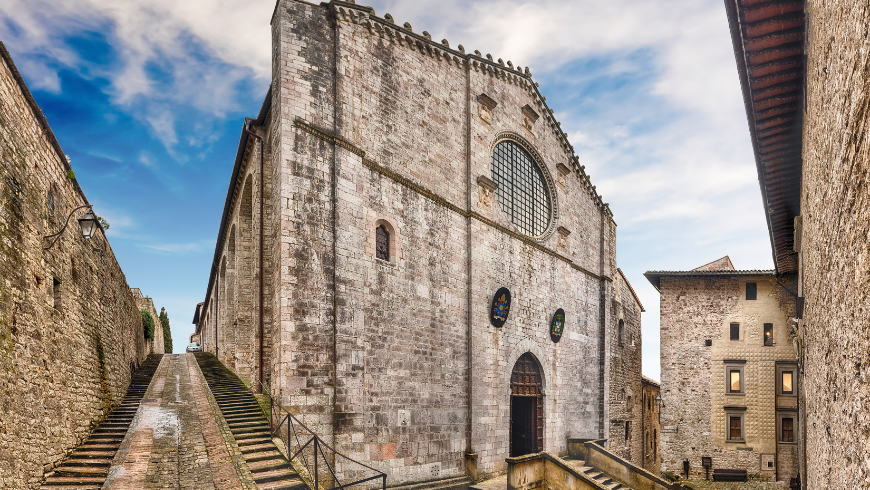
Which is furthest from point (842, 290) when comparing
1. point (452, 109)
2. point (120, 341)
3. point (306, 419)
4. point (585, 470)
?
point (120, 341)

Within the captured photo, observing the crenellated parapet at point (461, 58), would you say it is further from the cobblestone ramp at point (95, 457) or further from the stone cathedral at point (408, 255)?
the cobblestone ramp at point (95, 457)

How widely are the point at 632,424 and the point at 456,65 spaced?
1992 centimetres

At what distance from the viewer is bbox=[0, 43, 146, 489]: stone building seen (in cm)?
728

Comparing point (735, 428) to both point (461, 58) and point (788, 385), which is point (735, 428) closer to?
point (788, 385)

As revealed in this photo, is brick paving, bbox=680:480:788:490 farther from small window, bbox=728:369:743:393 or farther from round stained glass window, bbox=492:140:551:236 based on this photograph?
round stained glass window, bbox=492:140:551:236

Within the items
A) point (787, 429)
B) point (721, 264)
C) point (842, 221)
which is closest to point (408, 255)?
point (842, 221)

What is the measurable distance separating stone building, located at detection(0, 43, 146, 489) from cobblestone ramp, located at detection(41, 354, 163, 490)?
0.20 m

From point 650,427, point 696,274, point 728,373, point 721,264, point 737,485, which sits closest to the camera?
point 737,485

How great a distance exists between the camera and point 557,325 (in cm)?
2003

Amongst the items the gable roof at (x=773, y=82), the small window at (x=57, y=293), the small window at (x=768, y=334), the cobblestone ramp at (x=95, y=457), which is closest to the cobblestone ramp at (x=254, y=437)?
the cobblestone ramp at (x=95, y=457)

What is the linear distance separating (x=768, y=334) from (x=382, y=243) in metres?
19.7

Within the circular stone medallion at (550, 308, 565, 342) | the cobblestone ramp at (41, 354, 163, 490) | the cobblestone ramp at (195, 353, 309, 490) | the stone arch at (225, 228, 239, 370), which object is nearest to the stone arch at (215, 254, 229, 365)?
the stone arch at (225, 228, 239, 370)

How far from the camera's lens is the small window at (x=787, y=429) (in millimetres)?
23594

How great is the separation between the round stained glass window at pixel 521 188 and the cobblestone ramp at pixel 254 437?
9887 mm
